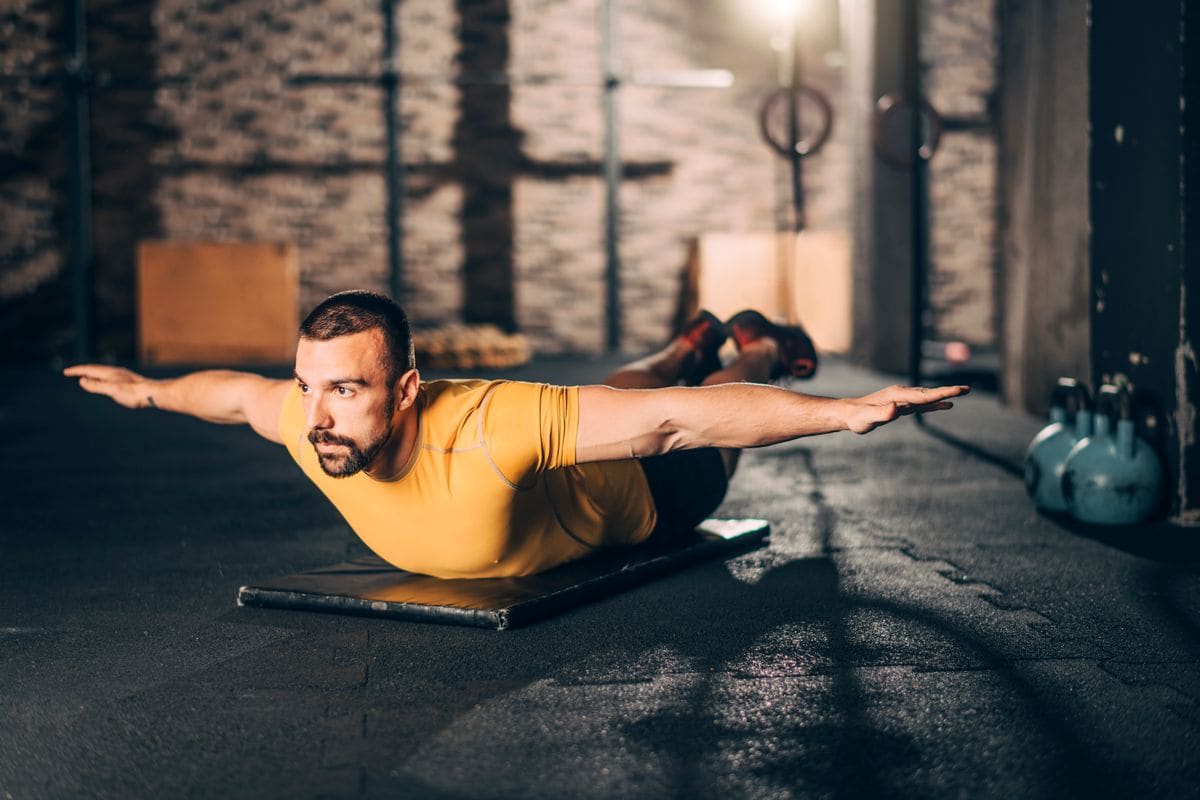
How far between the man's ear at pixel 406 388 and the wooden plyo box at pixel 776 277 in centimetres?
873

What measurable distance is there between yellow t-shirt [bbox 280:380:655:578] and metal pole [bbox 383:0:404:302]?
336 inches

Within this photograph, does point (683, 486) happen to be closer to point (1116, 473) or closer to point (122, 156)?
point (1116, 473)

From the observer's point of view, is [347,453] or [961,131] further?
[961,131]

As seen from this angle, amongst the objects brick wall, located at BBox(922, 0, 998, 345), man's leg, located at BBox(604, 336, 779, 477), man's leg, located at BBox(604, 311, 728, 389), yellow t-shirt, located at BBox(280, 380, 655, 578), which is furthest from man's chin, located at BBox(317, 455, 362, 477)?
brick wall, located at BBox(922, 0, 998, 345)

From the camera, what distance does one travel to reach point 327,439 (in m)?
2.67

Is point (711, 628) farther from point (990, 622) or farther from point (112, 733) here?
point (112, 733)

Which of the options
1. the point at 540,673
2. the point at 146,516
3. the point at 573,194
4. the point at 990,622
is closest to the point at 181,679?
the point at 540,673

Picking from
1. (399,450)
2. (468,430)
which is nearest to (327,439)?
(399,450)

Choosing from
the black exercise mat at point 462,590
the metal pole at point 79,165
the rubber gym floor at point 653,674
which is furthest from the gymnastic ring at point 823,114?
the metal pole at point 79,165

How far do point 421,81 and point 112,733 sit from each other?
991cm

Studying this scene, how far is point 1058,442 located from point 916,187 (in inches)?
130

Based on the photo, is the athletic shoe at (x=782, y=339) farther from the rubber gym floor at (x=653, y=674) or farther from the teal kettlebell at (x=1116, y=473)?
the teal kettlebell at (x=1116, y=473)

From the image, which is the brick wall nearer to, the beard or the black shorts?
the black shorts

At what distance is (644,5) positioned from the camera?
463 inches
